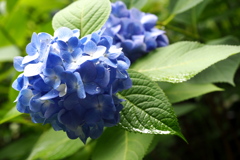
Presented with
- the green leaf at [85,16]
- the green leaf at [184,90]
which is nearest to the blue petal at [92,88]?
the green leaf at [85,16]

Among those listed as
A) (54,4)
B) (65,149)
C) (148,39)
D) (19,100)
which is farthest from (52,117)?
(54,4)

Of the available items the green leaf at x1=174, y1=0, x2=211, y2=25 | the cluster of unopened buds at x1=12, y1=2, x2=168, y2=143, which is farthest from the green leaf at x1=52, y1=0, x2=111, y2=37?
the green leaf at x1=174, y1=0, x2=211, y2=25

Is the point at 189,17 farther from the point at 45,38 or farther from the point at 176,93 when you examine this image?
the point at 45,38

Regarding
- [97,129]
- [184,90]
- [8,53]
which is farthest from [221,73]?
[8,53]

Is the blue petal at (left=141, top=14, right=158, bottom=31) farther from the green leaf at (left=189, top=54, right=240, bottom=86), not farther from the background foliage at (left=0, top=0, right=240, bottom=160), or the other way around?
the green leaf at (left=189, top=54, right=240, bottom=86)

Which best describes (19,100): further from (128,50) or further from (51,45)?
(128,50)

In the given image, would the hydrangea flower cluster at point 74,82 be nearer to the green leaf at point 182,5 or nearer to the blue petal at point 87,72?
the blue petal at point 87,72
